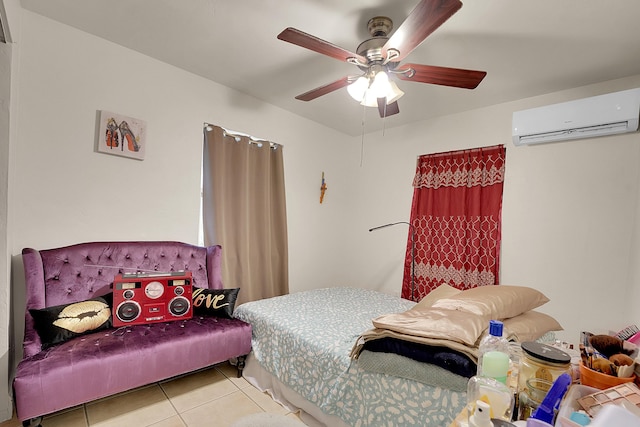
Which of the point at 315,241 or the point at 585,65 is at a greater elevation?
the point at 585,65

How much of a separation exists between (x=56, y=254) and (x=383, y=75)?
7.81ft

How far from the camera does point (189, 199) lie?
8.87 feet

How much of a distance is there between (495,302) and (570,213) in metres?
1.58

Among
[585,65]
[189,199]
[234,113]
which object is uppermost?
[585,65]

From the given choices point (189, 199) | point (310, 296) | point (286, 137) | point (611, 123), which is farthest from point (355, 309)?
point (611, 123)

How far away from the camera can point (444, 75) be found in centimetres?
181

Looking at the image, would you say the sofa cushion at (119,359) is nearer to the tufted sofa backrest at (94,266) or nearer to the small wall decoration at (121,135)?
the tufted sofa backrest at (94,266)

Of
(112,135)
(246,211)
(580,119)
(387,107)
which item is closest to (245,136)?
(246,211)

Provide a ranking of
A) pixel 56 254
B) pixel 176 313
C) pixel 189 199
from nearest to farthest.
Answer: pixel 56 254
pixel 176 313
pixel 189 199

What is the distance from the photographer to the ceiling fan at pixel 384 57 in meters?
1.46

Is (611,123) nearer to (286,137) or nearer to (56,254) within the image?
(286,137)

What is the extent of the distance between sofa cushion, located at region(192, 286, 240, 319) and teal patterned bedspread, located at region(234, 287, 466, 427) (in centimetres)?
15

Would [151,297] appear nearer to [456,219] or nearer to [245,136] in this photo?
[245,136]

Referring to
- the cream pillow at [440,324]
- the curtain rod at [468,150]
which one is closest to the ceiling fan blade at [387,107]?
the curtain rod at [468,150]
